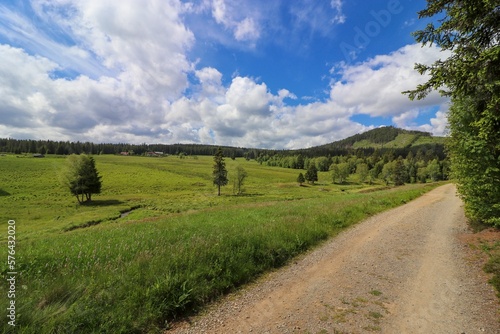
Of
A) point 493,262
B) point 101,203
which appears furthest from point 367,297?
point 101,203

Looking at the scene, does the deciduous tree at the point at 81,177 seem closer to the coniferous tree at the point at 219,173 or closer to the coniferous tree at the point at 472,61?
the coniferous tree at the point at 219,173

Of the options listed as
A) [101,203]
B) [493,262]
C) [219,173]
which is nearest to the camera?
[493,262]

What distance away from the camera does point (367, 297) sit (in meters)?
6.12

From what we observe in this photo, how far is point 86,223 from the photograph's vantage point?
3212cm

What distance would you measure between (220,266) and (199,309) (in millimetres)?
1483

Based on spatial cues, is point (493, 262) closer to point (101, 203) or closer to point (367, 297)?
point (367, 297)

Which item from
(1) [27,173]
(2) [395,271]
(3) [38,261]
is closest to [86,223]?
(3) [38,261]

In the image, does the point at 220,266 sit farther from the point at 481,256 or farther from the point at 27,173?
the point at 27,173

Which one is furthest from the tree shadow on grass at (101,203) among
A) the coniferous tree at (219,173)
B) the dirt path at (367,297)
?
the dirt path at (367,297)

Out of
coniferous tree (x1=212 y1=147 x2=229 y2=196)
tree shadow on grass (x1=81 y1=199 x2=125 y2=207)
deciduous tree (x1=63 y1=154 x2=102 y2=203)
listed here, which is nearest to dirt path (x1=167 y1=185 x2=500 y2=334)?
tree shadow on grass (x1=81 y1=199 x2=125 y2=207)

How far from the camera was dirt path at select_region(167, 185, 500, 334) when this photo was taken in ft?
16.6

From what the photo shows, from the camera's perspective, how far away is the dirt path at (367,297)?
5.05 m

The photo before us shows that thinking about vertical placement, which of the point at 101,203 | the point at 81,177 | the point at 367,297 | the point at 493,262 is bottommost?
the point at 101,203

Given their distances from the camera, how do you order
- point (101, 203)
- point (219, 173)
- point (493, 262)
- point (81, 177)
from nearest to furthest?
point (493, 262) < point (101, 203) < point (81, 177) < point (219, 173)
